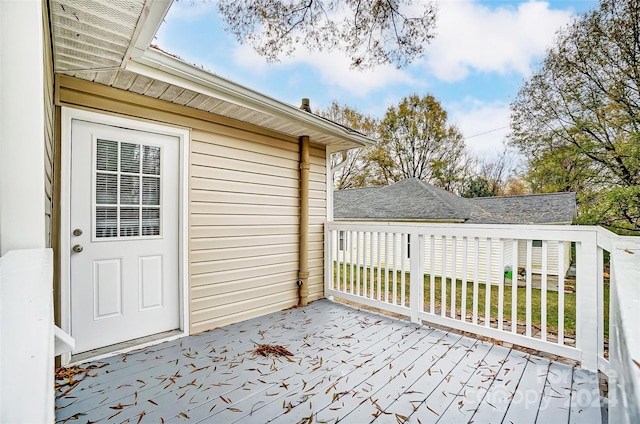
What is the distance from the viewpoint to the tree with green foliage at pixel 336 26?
345 centimetres

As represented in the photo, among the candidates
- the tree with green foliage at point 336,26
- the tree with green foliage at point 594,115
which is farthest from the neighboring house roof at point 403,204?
the tree with green foliage at point 336,26

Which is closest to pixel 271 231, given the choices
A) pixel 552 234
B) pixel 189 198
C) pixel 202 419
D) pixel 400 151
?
pixel 189 198

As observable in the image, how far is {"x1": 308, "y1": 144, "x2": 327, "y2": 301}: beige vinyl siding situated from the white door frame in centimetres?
176

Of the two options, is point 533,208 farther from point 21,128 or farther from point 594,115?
point 21,128

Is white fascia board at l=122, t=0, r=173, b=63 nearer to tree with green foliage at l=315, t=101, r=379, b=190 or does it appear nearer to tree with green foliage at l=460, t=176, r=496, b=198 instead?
tree with green foliage at l=315, t=101, r=379, b=190

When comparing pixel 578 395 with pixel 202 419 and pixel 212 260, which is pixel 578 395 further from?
pixel 212 260

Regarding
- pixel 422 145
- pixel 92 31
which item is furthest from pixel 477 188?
pixel 92 31

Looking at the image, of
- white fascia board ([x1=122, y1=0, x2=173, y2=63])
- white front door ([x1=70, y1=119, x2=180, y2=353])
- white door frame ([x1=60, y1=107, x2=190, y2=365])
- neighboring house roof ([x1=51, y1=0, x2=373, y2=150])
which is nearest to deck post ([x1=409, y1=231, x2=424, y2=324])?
neighboring house roof ([x1=51, y1=0, x2=373, y2=150])

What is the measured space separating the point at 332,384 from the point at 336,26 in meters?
3.80

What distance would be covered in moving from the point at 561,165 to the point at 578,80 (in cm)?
220

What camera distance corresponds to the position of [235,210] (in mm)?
3586

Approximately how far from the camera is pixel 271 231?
156 inches

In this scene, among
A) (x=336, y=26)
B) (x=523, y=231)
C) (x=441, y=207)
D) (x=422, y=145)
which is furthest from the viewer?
(x=422, y=145)

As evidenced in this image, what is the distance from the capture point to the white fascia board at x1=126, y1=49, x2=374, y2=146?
7.84 feet
